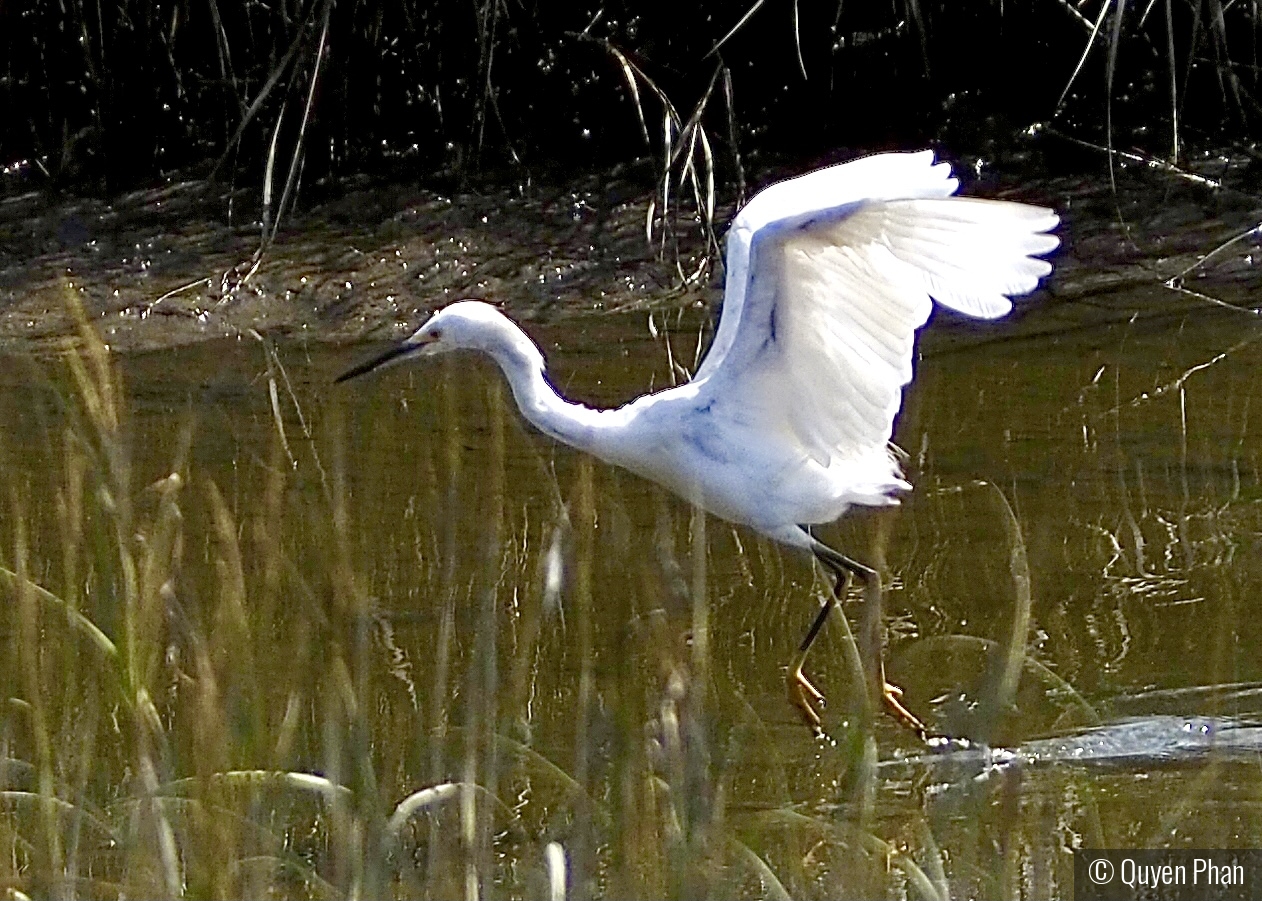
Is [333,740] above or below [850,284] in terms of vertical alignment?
below

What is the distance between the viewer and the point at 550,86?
831 centimetres

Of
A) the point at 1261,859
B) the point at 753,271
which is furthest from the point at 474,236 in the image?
the point at 1261,859

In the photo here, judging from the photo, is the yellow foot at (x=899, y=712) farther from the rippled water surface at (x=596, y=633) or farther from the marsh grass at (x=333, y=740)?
the marsh grass at (x=333, y=740)

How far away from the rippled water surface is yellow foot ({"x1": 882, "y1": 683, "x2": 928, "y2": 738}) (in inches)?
2.4

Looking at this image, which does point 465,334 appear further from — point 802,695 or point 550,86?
point 550,86

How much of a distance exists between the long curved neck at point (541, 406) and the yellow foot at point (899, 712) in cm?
73

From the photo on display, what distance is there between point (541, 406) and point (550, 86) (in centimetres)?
441

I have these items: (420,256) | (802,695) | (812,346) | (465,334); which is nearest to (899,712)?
(802,695)

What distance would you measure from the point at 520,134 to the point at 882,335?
4610mm

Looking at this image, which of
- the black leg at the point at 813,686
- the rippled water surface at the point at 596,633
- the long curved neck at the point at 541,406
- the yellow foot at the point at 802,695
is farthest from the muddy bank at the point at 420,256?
the yellow foot at the point at 802,695

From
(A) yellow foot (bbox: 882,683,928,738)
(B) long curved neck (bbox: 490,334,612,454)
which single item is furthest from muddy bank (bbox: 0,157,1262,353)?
(A) yellow foot (bbox: 882,683,928,738)

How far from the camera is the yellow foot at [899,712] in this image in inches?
147

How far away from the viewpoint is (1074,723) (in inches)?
148

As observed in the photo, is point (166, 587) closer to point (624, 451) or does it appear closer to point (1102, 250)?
point (624, 451)
